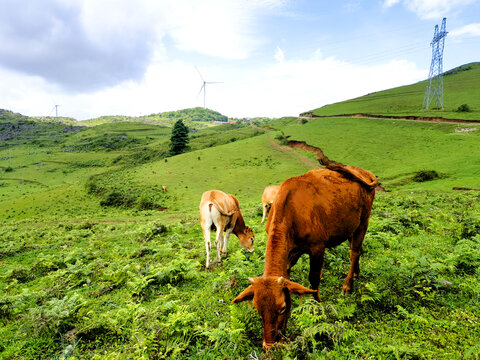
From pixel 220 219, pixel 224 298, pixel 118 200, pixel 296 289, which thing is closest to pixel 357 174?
pixel 296 289

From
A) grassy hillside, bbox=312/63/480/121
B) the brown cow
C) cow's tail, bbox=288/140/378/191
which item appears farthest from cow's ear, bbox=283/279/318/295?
grassy hillside, bbox=312/63/480/121

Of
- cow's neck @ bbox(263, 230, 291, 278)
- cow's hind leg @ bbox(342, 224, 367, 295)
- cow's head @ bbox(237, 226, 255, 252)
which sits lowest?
cow's head @ bbox(237, 226, 255, 252)

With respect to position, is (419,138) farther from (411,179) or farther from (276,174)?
(276,174)

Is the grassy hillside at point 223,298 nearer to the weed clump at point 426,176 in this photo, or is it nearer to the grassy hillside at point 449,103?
the weed clump at point 426,176

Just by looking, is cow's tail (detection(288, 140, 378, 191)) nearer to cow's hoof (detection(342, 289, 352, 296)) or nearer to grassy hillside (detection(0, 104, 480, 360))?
grassy hillside (detection(0, 104, 480, 360))

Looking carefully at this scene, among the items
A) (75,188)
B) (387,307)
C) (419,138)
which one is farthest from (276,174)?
(387,307)

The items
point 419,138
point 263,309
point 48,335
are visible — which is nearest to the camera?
point 263,309

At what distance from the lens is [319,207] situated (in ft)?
18.0

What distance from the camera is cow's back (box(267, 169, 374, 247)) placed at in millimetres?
5129

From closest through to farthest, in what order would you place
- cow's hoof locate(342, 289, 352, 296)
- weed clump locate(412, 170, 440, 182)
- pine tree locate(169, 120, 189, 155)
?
cow's hoof locate(342, 289, 352, 296) → weed clump locate(412, 170, 440, 182) → pine tree locate(169, 120, 189, 155)

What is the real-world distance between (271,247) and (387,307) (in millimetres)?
3161

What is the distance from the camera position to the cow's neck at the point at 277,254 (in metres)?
4.52

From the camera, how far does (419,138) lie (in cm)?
5128

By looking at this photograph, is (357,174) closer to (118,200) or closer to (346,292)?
(346,292)
